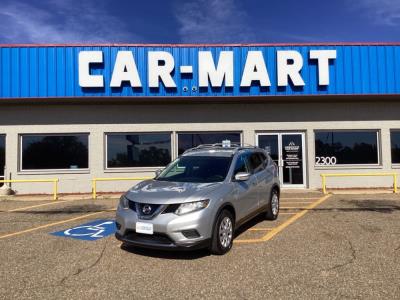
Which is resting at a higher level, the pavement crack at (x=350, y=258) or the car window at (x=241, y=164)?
the car window at (x=241, y=164)

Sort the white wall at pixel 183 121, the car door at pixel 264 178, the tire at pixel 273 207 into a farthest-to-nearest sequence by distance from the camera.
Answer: the white wall at pixel 183 121 < the tire at pixel 273 207 < the car door at pixel 264 178

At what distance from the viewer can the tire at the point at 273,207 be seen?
8562 mm

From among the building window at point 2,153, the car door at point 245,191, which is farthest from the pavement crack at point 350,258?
the building window at point 2,153

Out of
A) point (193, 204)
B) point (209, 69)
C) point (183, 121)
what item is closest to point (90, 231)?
point (193, 204)

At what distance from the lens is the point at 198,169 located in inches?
282

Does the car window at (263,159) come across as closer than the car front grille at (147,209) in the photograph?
No

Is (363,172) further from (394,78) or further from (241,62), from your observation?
(241,62)

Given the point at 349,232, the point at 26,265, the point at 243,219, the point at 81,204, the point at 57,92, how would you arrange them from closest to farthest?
the point at 26,265 < the point at 243,219 < the point at 349,232 < the point at 81,204 < the point at 57,92

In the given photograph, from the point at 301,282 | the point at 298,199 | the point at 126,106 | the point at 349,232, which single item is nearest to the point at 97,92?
the point at 126,106

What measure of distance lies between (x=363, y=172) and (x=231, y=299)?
12.3 m

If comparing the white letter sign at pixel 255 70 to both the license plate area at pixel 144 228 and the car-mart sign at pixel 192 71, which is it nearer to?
the car-mart sign at pixel 192 71

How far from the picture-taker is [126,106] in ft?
48.9

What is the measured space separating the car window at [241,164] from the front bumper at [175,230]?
161 cm

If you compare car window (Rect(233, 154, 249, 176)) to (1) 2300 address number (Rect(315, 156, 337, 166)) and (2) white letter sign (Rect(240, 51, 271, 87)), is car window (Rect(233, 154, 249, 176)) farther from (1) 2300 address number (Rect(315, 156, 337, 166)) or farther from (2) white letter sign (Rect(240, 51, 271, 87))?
(1) 2300 address number (Rect(315, 156, 337, 166))
